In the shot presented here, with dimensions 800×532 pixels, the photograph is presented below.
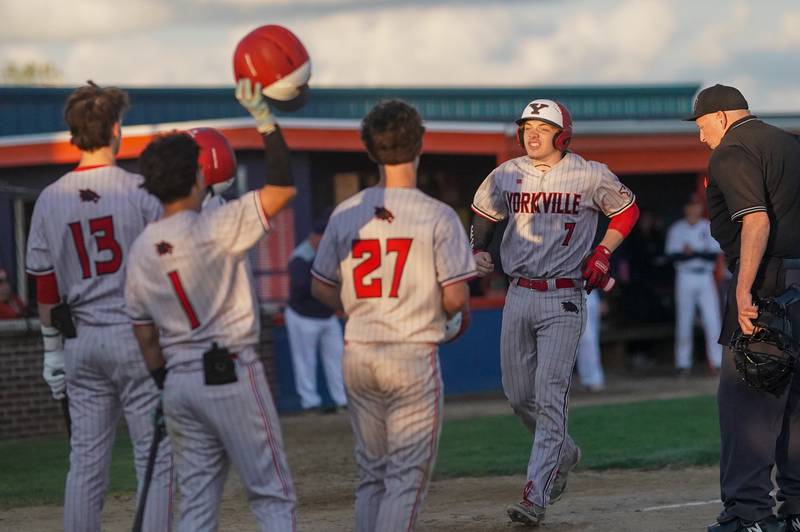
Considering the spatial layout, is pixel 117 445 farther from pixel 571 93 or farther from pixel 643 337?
pixel 571 93

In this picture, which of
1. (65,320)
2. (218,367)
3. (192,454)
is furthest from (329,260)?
(65,320)

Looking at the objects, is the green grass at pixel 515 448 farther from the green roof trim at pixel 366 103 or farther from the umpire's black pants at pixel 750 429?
the green roof trim at pixel 366 103

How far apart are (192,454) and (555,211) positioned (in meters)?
3.01

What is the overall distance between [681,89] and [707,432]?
608 inches

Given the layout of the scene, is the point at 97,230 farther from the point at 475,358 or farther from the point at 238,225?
the point at 475,358

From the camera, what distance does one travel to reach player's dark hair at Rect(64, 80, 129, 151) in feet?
19.7

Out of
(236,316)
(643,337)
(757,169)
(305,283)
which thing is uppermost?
(757,169)

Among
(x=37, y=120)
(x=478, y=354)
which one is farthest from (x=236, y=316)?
(x=37, y=120)

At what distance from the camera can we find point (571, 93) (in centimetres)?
2511

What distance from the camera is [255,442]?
17.3 feet

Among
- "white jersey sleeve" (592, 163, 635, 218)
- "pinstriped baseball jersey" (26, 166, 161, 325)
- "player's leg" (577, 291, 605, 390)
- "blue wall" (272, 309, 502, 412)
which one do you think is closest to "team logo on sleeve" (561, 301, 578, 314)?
"white jersey sleeve" (592, 163, 635, 218)

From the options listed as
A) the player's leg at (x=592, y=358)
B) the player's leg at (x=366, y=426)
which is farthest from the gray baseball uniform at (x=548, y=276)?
the player's leg at (x=592, y=358)

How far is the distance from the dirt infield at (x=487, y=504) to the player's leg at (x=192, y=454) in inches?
98.5

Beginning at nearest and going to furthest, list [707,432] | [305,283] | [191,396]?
[191,396] → [707,432] → [305,283]
